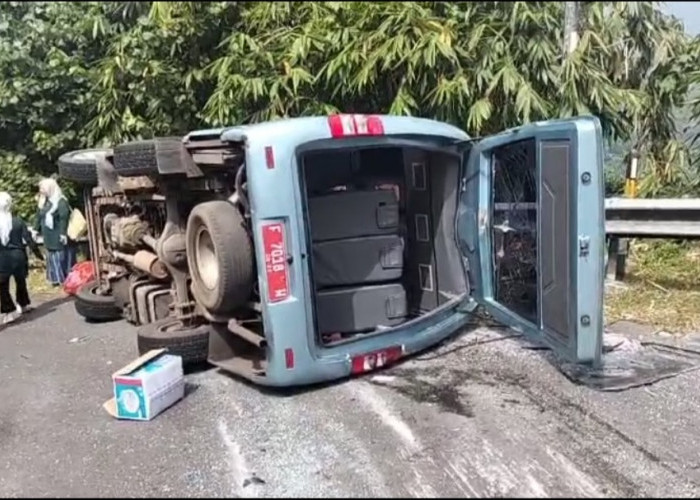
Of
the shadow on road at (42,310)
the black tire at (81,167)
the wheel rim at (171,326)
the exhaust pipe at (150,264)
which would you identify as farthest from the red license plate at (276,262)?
the shadow on road at (42,310)

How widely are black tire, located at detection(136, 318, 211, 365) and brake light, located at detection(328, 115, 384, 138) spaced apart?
1569 mm

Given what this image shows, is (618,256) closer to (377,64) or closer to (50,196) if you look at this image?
(377,64)

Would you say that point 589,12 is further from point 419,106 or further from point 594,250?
point 419,106

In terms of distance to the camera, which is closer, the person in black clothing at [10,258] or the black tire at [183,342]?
the black tire at [183,342]

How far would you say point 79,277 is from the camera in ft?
25.4

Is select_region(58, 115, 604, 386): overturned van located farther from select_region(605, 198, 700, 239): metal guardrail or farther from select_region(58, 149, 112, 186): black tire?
select_region(605, 198, 700, 239): metal guardrail

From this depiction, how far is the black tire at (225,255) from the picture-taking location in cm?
424

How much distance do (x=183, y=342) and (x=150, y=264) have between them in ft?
3.91

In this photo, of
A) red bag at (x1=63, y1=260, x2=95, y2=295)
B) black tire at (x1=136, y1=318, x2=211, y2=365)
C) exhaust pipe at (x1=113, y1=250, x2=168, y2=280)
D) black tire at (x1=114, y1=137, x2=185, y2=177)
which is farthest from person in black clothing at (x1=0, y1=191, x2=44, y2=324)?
black tire at (x1=136, y1=318, x2=211, y2=365)

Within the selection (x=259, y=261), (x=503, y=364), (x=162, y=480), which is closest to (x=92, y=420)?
(x=162, y=480)

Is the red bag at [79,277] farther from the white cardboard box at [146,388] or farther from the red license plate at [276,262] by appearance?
the red license plate at [276,262]

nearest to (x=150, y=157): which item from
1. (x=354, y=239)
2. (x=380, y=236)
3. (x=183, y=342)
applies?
(x=183, y=342)

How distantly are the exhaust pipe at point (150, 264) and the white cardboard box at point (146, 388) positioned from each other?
4.73ft

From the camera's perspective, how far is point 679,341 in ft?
16.8
